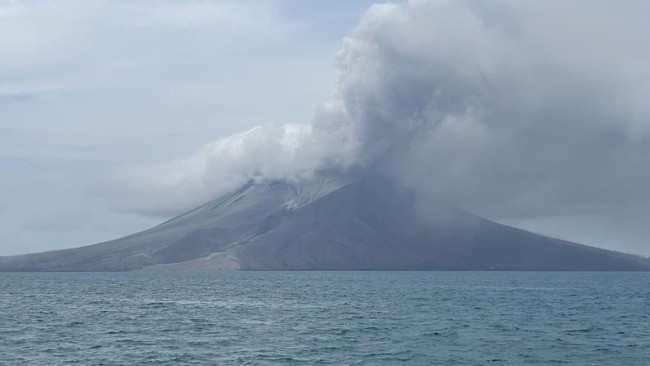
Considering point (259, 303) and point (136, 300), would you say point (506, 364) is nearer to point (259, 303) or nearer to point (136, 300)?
point (259, 303)

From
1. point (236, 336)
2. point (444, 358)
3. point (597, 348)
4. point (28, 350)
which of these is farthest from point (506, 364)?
point (28, 350)

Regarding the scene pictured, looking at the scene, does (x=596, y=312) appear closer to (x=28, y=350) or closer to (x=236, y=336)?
(x=236, y=336)

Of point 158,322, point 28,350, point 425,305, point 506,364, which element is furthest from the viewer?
point 425,305

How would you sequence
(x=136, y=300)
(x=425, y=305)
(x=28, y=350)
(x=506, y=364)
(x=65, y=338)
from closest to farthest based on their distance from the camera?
(x=506, y=364) → (x=28, y=350) → (x=65, y=338) → (x=425, y=305) → (x=136, y=300)

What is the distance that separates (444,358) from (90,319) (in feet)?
143

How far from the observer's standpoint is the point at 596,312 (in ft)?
363

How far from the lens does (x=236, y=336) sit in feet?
250

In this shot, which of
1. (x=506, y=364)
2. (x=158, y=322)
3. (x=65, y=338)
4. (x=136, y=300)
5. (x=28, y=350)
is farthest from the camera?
(x=136, y=300)

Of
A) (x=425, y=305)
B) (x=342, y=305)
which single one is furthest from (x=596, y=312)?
(x=342, y=305)

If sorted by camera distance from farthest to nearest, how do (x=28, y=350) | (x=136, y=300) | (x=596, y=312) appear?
(x=136, y=300), (x=596, y=312), (x=28, y=350)

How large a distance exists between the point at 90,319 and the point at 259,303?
34465 millimetres

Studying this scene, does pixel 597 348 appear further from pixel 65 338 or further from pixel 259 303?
pixel 259 303

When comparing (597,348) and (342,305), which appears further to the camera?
(342,305)

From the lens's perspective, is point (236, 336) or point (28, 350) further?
point (236, 336)
